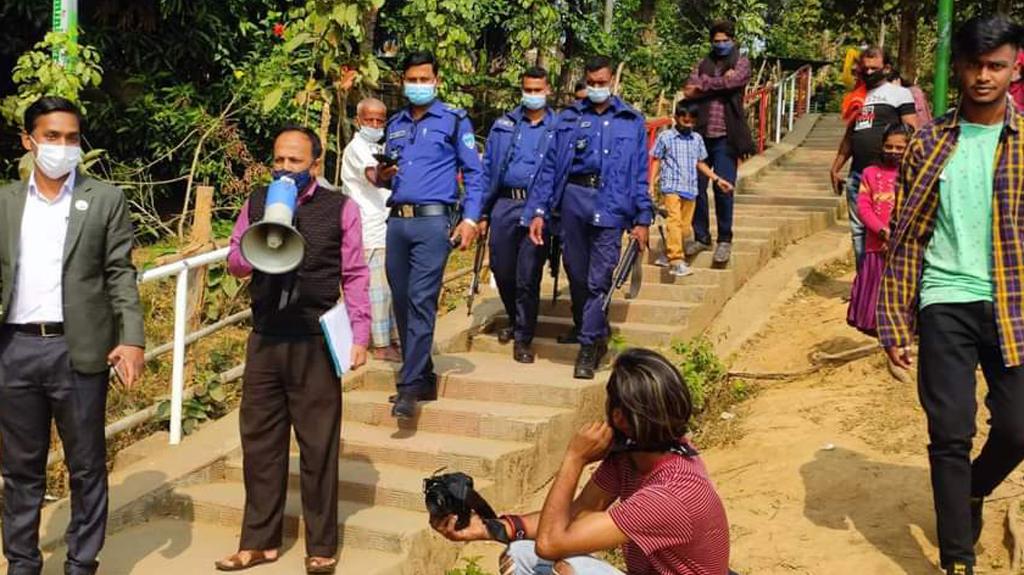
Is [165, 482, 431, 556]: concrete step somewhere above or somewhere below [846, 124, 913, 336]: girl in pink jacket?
below

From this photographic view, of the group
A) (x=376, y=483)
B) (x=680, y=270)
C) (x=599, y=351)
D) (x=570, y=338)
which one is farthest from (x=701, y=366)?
(x=376, y=483)

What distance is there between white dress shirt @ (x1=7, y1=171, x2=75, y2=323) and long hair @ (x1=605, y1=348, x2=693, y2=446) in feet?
7.55

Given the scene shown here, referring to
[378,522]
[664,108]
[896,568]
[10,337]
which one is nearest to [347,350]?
[378,522]

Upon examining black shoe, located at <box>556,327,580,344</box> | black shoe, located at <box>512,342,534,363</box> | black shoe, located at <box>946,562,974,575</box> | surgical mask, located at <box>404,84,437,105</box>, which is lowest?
black shoe, located at <box>946,562,974,575</box>

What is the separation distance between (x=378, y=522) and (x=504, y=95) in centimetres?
926

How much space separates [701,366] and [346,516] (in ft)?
8.36

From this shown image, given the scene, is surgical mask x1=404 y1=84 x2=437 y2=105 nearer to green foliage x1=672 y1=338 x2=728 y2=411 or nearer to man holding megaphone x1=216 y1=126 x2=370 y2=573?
man holding megaphone x1=216 y1=126 x2=370 y2=573

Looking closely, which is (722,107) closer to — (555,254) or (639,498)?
(555,254)

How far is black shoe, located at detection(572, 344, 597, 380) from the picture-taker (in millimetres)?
6113

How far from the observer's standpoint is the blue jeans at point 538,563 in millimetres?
3143

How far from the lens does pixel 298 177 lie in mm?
4500

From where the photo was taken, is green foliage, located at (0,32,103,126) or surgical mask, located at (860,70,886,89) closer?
green foliage, located at (0,32,103,126)

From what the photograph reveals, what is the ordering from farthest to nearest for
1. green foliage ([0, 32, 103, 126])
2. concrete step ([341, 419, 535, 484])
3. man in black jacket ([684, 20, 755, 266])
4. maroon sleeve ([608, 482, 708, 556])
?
man in black jacket ([684, 20, 755, 266]) → green foliage ([0, 32, 103, 126]) → concrete step ([341, 419, 535, 484]) → maroon sleeve ([608, 482, 708, 556])

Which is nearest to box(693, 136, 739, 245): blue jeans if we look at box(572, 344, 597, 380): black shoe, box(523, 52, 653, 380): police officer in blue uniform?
box(523, 52, 653, 380): police officer in blue uniform
